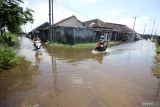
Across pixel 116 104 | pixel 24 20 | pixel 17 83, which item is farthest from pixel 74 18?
pixel 116 104

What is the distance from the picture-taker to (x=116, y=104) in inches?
237

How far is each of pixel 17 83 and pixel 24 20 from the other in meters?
9.76

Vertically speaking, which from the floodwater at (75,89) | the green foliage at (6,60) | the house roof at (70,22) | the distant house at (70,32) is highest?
the house roof at (70,22)

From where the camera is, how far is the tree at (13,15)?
13.8 metres

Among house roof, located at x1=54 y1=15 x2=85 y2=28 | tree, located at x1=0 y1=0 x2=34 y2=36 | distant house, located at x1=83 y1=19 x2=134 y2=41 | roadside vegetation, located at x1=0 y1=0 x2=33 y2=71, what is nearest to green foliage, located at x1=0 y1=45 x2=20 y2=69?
roadside vegetation, located at x1=0 y1=0 x2=33 y2=71

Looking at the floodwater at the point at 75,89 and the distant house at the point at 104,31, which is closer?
the floodwater at the point at 75,89

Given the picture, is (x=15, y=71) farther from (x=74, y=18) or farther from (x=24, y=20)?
(x=74, y=18)

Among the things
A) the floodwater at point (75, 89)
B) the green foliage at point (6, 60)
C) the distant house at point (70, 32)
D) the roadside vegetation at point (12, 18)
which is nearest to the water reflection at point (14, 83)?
the floodwater at point (75, 89)

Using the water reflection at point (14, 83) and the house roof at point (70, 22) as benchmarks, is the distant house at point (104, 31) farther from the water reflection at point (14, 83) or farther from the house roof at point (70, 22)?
the water reflection at point (14, 83)

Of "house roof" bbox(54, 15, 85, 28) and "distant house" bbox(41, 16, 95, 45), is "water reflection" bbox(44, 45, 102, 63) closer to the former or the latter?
"distant house" bbox(41, 16, 95, 45)

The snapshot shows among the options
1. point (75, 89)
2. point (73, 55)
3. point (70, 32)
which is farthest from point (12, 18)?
point (70, 32)

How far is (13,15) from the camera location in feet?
48.0

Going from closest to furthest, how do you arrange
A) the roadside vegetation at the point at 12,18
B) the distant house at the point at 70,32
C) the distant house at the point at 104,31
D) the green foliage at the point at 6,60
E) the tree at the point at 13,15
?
1. the green foliage at the point at 6,60
2. the roadside vegetation at the point at 12,18
3. the tree at the point at 13,15
4. the distant house at the point at 70,32
5. the distant house at the point at 104,31

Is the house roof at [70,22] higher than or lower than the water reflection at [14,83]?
higher
